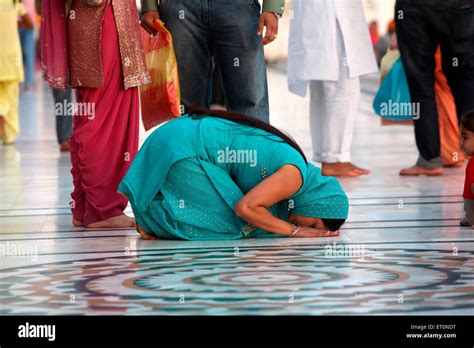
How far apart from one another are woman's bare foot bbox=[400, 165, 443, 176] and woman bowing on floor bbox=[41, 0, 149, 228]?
2.58m

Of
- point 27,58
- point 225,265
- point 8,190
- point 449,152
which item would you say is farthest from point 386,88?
point 27,58

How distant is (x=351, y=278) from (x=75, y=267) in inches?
43.7

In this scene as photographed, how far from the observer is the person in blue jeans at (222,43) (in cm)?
653

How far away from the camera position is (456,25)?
25.9 feet

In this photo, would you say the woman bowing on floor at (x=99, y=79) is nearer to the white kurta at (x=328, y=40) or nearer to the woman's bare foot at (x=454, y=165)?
the white kurta at (x=328, y=40)

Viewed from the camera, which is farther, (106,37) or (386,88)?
(386,88)

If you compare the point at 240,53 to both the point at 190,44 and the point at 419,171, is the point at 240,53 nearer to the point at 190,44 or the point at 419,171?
the point at 190,44

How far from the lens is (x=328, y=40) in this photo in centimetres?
812

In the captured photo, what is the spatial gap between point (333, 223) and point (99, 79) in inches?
52.0

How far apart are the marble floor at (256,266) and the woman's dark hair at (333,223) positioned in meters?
0.05

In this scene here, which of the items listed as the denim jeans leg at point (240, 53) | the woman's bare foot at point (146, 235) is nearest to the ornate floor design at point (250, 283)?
the woman's bare foot at point (146, 235)

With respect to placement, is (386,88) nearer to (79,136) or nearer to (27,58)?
(79,136)

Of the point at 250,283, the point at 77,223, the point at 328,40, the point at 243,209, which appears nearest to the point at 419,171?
the point at 328,40

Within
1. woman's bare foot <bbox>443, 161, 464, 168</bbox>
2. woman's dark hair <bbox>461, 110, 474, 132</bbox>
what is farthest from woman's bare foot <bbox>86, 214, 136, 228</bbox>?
woman's bare foot <bbox>443, 161, 464, 168</bbox>
